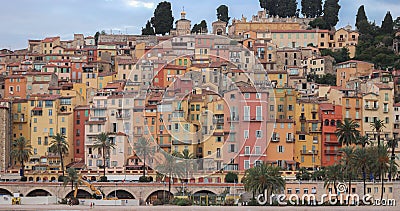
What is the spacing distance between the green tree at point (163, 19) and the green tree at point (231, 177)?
42.9 m

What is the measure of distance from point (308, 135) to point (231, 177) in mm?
9102

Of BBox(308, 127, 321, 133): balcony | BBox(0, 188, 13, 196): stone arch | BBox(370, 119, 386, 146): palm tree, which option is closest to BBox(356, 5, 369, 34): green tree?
BBox(370, 119, 386, 146): palm tree

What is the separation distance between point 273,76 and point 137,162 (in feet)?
56.8

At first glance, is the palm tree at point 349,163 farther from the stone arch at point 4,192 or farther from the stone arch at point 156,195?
the stone arch at point 4,192

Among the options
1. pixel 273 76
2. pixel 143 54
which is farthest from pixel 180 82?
pixel 143 54

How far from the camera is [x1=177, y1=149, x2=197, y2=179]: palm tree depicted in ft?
209

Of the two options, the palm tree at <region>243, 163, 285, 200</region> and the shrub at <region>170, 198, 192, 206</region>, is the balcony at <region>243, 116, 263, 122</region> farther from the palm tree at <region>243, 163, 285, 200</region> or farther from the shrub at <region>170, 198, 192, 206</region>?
the shrub at <region>170, 198, 192, 206</region>

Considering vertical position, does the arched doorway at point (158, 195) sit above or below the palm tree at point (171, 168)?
below

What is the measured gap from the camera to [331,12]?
10712cm

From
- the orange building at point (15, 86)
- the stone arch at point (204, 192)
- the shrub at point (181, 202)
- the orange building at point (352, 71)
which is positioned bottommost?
the shrub at point (181, 202)

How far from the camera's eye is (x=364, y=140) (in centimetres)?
6700

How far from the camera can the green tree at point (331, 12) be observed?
10694cm

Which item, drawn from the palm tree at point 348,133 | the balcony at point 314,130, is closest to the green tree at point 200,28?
the balcony at point 314,130

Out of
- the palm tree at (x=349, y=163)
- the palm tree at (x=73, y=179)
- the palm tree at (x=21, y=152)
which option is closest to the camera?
the palm tree at (x=349, y=163)
